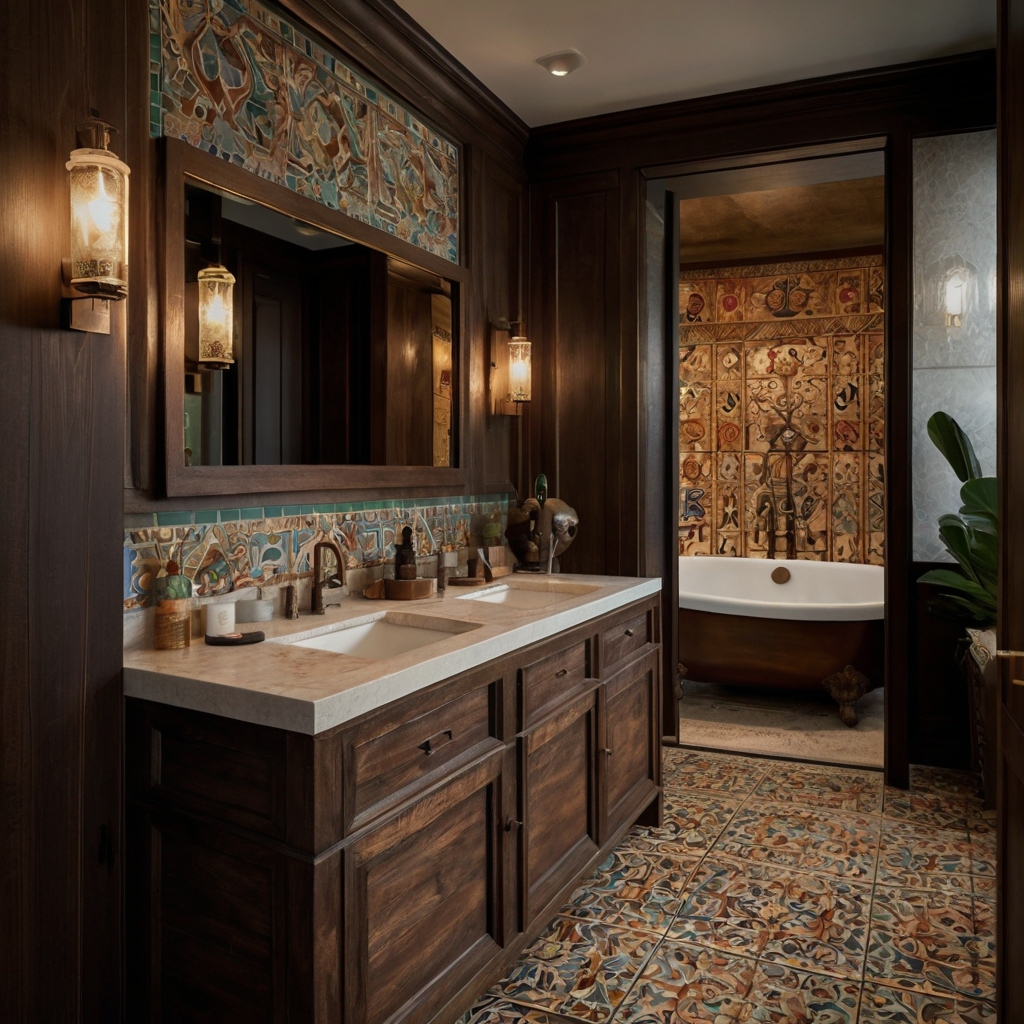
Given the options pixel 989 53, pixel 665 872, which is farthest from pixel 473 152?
pixel 665 872

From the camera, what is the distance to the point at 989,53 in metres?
3.24

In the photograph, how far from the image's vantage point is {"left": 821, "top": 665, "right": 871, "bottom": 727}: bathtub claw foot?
4539 mm

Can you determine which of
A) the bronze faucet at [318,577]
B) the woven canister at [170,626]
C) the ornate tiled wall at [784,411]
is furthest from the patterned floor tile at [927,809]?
the ornate tiled wall at [784,411]

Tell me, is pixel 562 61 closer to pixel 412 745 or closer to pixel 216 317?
pixel 216 317

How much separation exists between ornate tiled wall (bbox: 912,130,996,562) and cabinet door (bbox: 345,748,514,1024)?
2406mm

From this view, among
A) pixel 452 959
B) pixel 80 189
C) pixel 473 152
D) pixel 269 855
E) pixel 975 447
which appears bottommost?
pixel 452 959

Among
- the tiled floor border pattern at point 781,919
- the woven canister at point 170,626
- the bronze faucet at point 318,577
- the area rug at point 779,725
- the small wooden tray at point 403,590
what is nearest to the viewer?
the woven canister at point 170,626

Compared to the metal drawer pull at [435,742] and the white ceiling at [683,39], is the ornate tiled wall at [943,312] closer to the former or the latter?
the white ceiling at [683,39]

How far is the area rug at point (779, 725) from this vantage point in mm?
4098

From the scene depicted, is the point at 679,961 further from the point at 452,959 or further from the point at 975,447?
the point at 975,447

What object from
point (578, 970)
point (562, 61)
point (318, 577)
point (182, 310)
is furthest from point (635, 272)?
point (578, 970)

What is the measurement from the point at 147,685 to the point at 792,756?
10.4ft

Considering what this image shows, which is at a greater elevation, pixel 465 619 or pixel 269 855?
pixel 465 619

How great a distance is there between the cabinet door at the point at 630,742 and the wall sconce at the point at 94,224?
1844 millimetres
